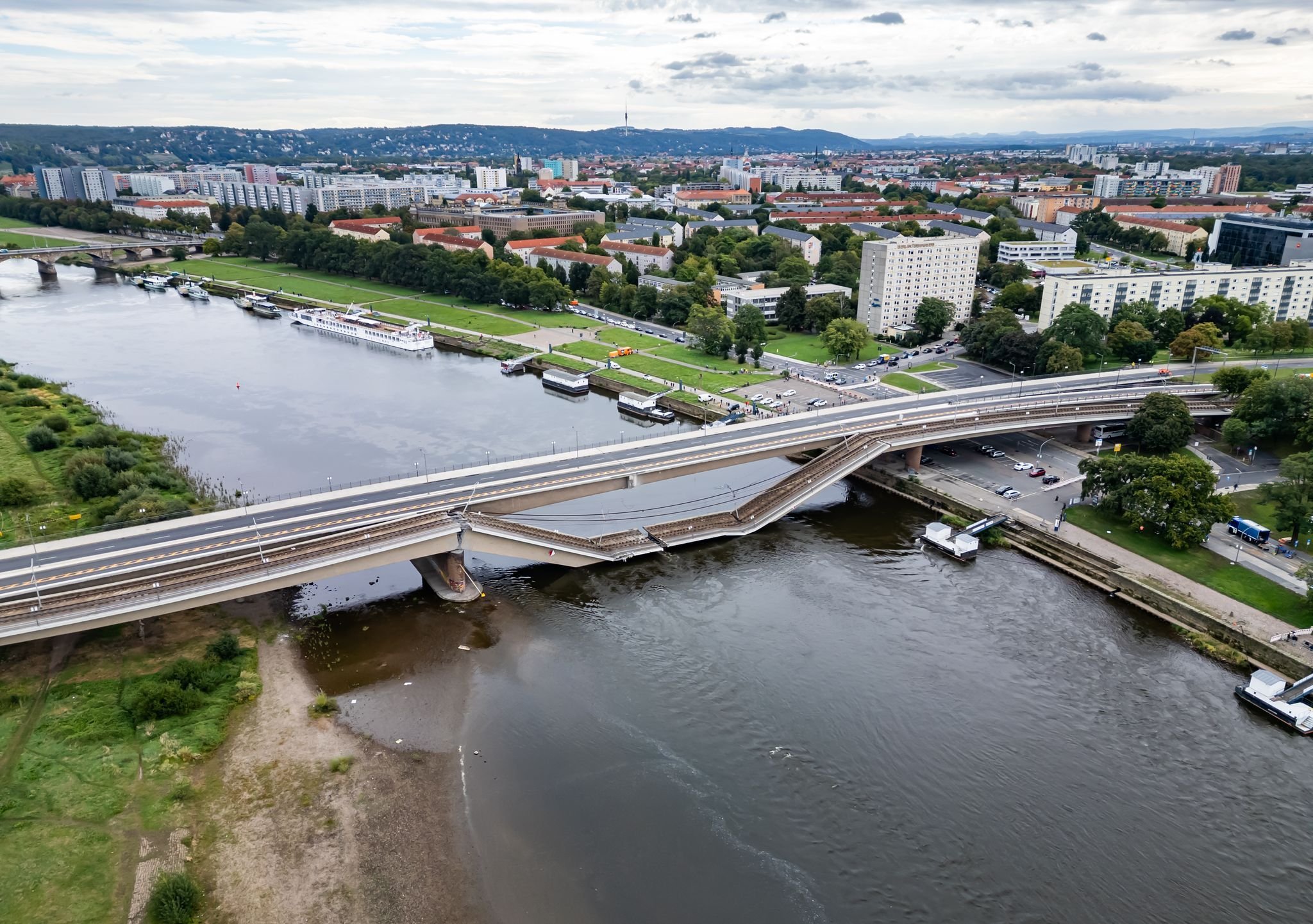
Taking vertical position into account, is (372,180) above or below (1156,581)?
above

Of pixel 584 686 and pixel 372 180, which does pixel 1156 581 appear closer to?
pixel 584 686

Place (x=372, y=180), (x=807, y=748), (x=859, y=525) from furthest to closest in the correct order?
(x=372, y=180), (x=859, y=525), (x=807, y=748)

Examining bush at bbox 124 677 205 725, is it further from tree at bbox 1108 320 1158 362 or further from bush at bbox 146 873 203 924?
tree at bbox 1108 320 1158 362

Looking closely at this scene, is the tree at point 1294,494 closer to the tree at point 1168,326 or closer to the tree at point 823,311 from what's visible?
the tree at point 1168,326

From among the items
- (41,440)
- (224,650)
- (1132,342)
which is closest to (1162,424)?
(1132,342)

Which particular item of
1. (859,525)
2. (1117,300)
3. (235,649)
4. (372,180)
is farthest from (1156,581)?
(372,180)

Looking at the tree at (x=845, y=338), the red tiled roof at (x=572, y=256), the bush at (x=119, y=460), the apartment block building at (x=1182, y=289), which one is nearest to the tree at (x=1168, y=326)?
the apartment block building at (x=1182, y=289)

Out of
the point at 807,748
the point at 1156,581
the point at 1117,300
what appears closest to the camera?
the point at 807,748
